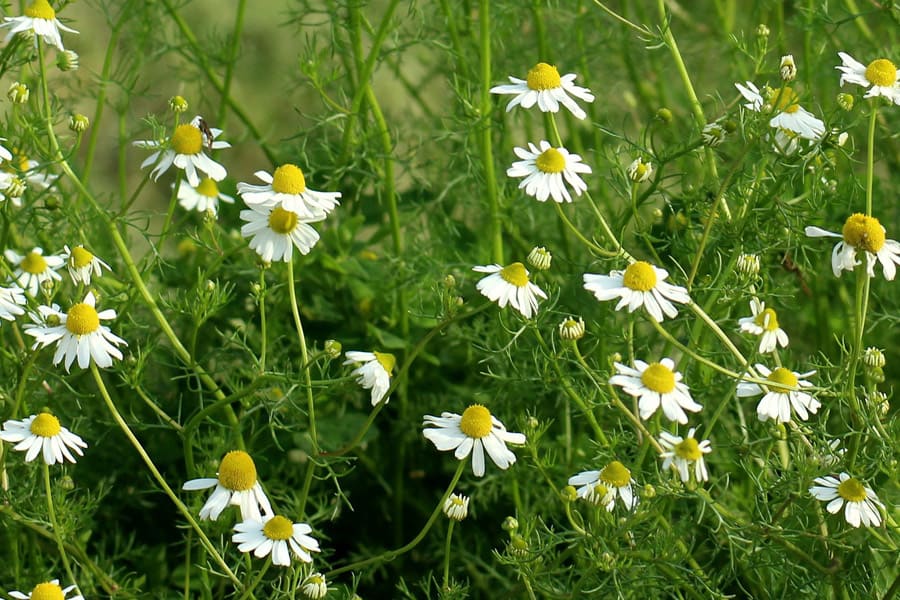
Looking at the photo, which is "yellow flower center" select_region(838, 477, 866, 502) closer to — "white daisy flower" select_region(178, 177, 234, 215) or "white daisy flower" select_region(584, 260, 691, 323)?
"white daisy flower" select_region(584, 260, 691, 323)

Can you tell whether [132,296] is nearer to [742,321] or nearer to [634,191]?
[634,191]

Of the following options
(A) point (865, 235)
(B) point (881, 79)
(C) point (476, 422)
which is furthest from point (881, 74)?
(C) point (476, 422)

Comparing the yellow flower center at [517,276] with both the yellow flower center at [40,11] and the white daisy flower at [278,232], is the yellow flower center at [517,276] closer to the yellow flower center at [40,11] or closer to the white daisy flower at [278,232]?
the white daisy flower at [278,232]

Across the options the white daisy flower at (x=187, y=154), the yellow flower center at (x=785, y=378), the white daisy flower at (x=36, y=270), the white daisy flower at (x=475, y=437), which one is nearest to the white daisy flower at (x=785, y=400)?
the yellow flower center at (x=785, y=378)

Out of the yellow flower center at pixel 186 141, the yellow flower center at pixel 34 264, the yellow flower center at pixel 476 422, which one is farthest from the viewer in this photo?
the yellow flower center at pixel 34 264

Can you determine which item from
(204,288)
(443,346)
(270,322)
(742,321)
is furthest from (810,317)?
(204,288)

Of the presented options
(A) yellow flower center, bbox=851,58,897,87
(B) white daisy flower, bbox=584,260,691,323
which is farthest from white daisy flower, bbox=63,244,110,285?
(A) yellow flower center, bbox=851,58,897,87
